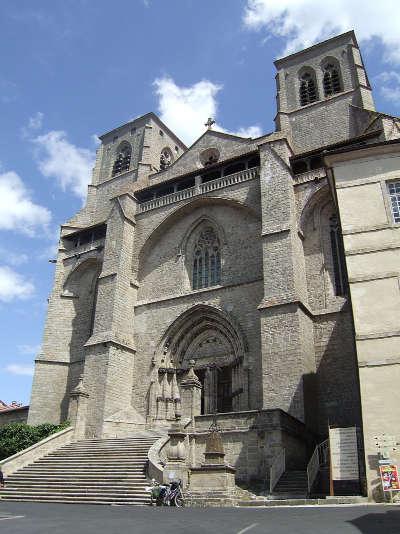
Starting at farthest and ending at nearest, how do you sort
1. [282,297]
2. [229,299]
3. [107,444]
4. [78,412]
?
[229,299], [78,412], [282,297], [107,444]

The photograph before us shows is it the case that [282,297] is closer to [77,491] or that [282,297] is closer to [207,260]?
[207,260]

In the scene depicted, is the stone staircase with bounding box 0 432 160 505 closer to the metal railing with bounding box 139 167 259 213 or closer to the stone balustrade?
the metal railing with bounding box 139 167 259 213

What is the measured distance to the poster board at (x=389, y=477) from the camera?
29.0 ft

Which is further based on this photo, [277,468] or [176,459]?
[277,468]

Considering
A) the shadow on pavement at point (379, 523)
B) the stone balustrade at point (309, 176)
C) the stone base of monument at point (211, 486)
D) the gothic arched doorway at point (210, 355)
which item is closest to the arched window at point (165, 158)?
the stone balustrade at point (309, 176)

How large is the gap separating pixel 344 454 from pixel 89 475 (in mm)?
6935

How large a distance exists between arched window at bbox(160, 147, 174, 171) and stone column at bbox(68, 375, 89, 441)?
18.6 m

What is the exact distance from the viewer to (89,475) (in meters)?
13.0

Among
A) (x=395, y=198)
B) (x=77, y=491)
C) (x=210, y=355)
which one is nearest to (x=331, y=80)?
(x=395, y=198)

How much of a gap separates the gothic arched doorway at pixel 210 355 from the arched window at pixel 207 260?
1548 mm

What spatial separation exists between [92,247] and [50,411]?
7.77m

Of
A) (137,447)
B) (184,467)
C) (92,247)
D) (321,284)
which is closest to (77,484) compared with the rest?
(137,447)

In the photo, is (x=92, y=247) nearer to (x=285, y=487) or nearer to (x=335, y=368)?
(x=335, y=368)

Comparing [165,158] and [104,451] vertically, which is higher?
[165,158]
